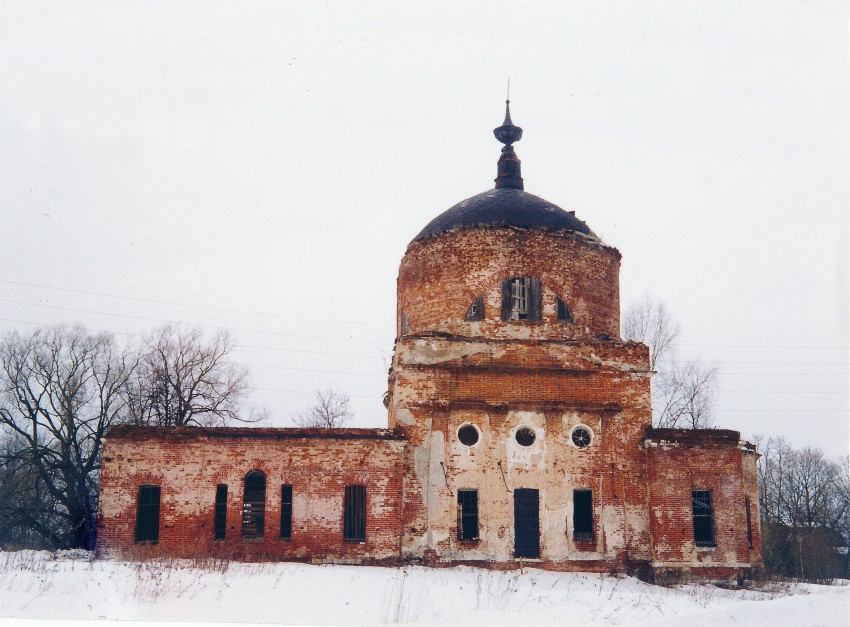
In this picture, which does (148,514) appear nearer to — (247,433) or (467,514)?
(247,433)

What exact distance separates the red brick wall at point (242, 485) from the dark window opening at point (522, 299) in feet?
14.2

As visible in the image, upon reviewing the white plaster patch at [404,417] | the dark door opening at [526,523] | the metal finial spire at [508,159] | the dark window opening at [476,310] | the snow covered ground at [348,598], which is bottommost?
the snow covered ground at [348,598]

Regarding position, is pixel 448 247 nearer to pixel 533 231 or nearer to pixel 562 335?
pixel 533 231

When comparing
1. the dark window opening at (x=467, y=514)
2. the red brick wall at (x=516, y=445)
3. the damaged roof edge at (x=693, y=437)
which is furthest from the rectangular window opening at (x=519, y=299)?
the dark window opening at (x=467, y=514)

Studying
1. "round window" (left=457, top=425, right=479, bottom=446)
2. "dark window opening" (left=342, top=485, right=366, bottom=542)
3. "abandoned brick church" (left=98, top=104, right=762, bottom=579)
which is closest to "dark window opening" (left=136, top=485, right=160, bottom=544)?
"abandoned brick church" (left=98, top=104, right=762, bottom=579)

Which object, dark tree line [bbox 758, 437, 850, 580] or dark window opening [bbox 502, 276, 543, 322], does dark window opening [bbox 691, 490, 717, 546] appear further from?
dark tree line [bbox 758, 437, 850, 580]

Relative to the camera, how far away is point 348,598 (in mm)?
14180

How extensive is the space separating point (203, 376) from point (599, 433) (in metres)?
17.2

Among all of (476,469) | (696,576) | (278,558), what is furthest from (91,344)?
(696,576)

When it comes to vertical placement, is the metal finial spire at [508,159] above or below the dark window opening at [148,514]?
above

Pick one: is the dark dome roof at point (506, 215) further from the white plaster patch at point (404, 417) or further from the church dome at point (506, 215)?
the white plaster patch at point (404, 417)

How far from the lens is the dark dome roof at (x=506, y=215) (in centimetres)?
2166

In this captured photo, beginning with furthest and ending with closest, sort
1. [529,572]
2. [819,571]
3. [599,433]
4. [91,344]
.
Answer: [819,571] → [91,344] → [599,433] → [529,572]

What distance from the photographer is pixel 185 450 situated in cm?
1916
